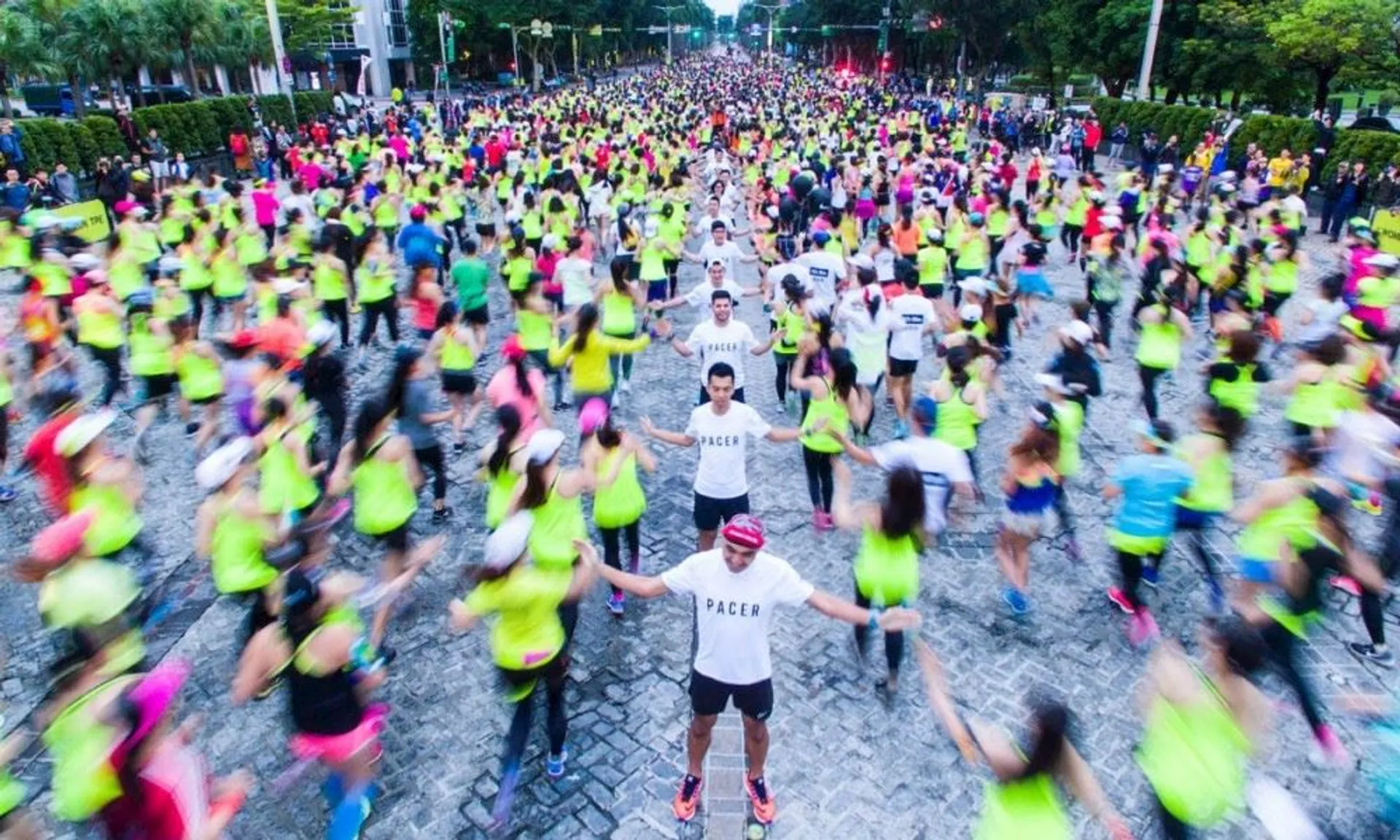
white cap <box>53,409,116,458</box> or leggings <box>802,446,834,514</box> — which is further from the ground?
white cap <box>53,409,116,458</box>

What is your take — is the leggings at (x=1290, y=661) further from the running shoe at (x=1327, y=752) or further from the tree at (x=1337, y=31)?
the tree at (x=1337, y=31)

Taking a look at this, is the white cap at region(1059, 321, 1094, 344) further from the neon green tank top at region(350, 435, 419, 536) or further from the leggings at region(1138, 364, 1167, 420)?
the neon green tank top at region(350, 435, 419, 536)

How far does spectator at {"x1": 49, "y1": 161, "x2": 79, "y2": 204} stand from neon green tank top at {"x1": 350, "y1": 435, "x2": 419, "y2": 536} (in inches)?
718

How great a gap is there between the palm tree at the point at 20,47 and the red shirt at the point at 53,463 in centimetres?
3057

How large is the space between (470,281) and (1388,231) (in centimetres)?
1560

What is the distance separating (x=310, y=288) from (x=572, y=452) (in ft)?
11.9

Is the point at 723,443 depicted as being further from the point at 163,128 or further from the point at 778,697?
the point at 163,128

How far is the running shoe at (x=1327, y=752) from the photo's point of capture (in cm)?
498

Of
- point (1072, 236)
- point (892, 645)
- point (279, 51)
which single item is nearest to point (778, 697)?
point (892, 645)

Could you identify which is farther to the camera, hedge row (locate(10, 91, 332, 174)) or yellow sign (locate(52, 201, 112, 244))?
hedge row (locate(10, 91, 332, 174))

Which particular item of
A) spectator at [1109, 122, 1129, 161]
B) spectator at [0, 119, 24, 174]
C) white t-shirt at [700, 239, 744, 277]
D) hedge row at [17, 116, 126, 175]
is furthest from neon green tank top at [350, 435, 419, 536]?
spectator at [1109, 122, 1129, 161]

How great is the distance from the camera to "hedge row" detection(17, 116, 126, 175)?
21.3 metres

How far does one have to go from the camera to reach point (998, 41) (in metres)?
48.7

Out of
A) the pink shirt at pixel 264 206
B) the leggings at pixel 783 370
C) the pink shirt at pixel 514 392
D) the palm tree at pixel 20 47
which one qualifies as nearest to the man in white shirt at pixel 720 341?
the pink shirt at pixel 514 392
